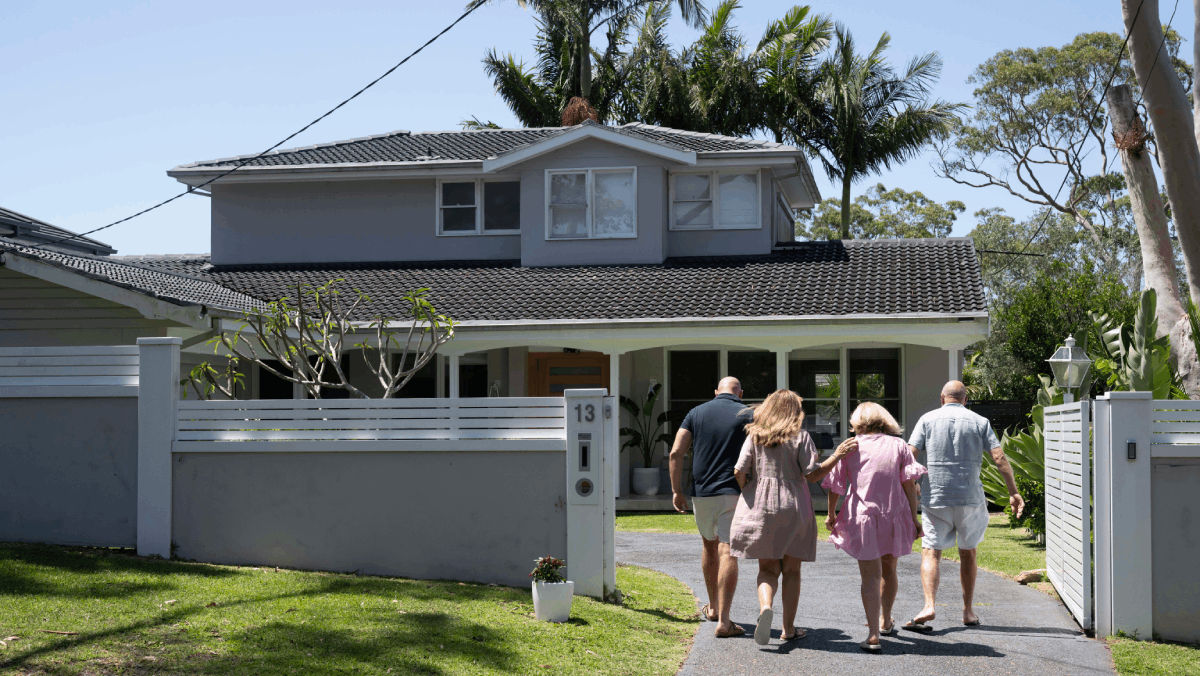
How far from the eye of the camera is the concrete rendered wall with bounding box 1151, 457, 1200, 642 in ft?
24.5

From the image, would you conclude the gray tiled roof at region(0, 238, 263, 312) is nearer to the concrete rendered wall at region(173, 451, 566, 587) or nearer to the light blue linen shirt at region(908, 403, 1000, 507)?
the concrete rendered wall at region(173, 451, 566, 587)

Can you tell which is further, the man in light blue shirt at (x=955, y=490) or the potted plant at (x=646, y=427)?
the potted plant at (x=646, y=427)

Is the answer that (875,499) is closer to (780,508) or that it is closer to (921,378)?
(780,508)

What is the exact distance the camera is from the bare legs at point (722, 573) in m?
7.53

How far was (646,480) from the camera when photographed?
1744 cm

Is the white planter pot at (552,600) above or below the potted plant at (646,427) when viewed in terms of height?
below

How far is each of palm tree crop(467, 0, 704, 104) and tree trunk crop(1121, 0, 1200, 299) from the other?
22.6 m

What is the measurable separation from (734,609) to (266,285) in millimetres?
12861

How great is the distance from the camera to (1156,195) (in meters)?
11.1

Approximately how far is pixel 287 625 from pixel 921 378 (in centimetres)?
1307

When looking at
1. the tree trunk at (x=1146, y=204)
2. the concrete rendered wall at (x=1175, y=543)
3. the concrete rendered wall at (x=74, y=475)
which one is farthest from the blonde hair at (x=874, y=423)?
the concrete rendered wall at (x=74, y=475)

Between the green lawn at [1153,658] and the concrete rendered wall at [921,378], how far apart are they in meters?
10.4

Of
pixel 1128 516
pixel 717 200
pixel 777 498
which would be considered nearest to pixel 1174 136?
pixel 1128 516

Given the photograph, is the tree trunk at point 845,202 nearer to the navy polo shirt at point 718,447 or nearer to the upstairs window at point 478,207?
the upstairs window at point 478,207
